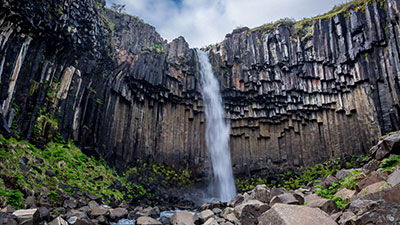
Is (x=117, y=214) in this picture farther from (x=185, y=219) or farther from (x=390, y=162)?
(x=390, y=162)

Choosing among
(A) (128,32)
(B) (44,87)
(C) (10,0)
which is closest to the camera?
(C) (10,0)

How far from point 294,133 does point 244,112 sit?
513 cm

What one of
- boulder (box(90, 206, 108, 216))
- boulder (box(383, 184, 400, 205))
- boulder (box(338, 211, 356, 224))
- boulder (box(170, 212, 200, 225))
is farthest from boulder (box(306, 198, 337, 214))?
boulder (box(90, 206, 108, 216))

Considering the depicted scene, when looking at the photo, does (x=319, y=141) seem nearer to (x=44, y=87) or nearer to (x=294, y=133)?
(x=294, y=133)

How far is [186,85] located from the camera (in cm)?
2353

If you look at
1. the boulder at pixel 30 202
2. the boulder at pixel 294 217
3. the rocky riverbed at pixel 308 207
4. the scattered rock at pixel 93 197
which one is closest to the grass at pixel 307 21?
the rocky riverbed at pixel 308 207

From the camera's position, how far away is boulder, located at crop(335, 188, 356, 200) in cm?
699

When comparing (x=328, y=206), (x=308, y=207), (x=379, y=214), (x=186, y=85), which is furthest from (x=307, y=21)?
(x=379, y=214)

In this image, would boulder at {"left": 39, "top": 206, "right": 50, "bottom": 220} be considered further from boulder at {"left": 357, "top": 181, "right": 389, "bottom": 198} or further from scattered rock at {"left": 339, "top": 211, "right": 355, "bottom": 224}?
boulder at {"left": 357, "top": 181, "right": 389, "bottom": 198}

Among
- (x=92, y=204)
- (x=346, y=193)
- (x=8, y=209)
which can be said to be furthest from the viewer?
(x=92, y=204)

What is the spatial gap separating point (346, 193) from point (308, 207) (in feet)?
8.55

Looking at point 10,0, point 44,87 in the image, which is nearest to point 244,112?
point 44,87

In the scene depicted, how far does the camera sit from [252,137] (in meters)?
25.1

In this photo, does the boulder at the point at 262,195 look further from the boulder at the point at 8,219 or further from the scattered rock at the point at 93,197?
the scattered rock at the point at 93,197
